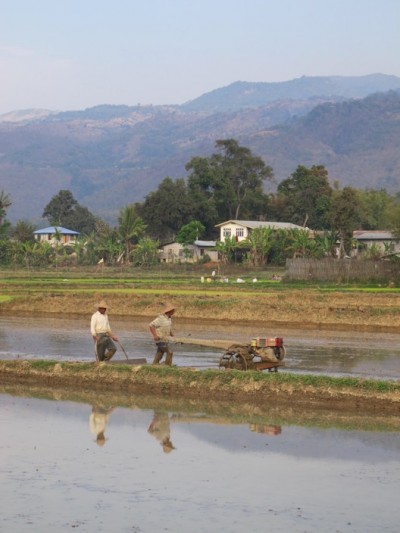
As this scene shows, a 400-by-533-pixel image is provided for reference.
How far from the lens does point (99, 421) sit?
56.4 feet

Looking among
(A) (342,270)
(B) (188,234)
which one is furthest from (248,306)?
(B) (188,234)

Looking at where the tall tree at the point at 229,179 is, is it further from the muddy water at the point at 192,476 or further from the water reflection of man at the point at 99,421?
the muddy water at the point at 192,476

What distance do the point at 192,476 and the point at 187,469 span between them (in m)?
0.40

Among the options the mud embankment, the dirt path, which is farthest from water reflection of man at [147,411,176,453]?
the dirt path

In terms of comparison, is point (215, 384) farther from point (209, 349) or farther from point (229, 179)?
point (229, 179)

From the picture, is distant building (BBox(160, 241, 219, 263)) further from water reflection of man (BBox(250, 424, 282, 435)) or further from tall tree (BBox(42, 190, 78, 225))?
water reflection of man (BBox(250, 424, 282, 435))

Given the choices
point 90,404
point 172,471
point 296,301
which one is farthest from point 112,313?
point 172,471

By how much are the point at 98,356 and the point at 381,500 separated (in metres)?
10.5

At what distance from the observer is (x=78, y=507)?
11.9 metres

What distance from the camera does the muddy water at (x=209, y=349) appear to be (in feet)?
78.8

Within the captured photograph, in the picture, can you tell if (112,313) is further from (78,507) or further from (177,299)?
(78,507)

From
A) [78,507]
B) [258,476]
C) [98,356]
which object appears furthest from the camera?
[98,356]

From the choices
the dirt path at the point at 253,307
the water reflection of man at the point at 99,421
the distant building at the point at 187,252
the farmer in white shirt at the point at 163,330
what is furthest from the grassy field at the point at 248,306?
the distant building at the point at 187,252

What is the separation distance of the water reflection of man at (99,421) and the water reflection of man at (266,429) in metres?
2.36
